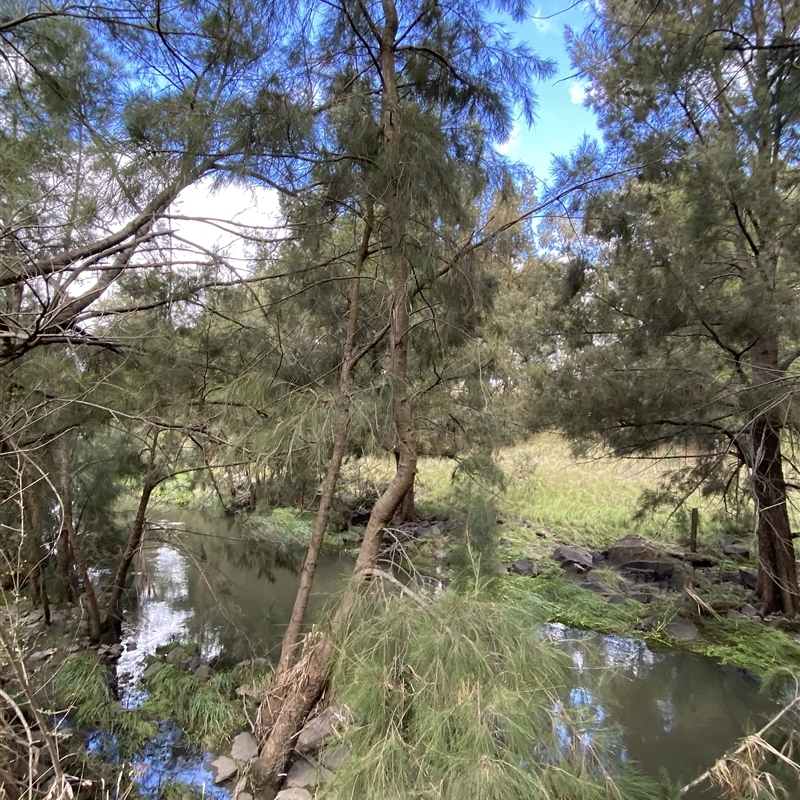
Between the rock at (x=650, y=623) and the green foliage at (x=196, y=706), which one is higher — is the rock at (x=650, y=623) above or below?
below

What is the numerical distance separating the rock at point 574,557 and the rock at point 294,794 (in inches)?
226

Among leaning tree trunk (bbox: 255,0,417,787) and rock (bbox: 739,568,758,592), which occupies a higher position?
leaning tree trunk (bbox: 255,0,417,787)

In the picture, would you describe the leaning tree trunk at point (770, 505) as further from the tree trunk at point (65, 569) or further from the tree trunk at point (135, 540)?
the tree trunk at point (65, 569)

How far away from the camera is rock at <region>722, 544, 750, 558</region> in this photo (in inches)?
316

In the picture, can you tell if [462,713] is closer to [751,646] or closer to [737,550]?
[751,646]

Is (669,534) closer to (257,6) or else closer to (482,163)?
(482,163)

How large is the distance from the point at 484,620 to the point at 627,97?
194 inches

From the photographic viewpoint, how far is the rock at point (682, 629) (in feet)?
19.0

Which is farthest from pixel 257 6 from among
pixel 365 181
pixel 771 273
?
pixel 771 273

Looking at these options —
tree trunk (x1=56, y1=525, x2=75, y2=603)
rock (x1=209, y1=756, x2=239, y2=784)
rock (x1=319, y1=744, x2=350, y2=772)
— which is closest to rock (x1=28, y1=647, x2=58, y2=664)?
tree trunk (x1=56, y1=525, x2=75, y2=603)

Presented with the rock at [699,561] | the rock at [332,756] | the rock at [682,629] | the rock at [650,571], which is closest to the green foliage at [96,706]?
the rock at [332,756]

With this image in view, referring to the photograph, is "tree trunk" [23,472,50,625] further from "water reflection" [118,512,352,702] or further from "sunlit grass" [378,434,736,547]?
"sunlit grass" [378,434,736,547]

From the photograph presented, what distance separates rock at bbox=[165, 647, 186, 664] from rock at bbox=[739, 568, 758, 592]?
651cm

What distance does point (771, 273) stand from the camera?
4.50 metres
